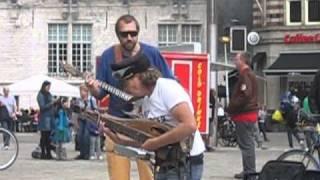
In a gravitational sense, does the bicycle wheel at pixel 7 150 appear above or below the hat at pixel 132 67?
below

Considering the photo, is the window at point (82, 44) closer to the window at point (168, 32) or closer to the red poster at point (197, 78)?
the window at point (168, 32)

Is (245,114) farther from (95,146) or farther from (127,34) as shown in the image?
(95,146)

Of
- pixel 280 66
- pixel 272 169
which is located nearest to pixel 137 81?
pixel 272 169

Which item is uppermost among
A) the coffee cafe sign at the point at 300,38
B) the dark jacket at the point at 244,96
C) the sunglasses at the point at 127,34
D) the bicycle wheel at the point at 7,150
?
the coffee cafe sign at the point at 300,38

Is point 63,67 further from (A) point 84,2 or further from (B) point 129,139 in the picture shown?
(A) point 84,2

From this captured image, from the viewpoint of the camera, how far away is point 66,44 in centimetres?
4559

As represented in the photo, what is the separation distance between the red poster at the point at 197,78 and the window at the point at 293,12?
24.7m

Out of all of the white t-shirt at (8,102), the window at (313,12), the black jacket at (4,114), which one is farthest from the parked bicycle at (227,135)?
the window at (313,12)

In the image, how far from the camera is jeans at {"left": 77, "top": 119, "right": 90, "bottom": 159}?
18859mm

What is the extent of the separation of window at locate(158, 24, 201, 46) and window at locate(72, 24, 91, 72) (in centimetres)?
373

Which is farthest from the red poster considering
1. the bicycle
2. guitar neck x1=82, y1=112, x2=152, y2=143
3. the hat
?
guitar neck x1=82, y1=112, x2=152, y2=143

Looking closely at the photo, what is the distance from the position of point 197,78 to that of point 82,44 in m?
27.6

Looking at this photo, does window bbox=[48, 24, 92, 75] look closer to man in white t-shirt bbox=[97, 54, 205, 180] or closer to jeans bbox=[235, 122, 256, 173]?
jeans bbox=[235, 122, 256, 173]

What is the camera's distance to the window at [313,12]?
42.2 metres
